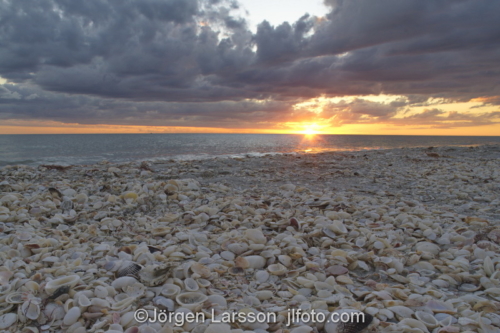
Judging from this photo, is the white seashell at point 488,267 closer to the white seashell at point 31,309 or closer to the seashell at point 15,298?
the white seashell at point 31,309

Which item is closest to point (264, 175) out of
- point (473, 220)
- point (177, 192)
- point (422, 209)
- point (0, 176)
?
point (177, 192)

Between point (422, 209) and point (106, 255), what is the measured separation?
468 cm

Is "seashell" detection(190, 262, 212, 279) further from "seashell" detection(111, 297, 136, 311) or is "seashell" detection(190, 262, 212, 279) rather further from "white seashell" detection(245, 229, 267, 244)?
"white seashell" detection(245, 229, 267, 244)

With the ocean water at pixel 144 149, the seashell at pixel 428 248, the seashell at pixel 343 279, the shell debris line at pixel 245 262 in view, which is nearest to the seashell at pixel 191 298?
the shell debris line at pixel 245 262

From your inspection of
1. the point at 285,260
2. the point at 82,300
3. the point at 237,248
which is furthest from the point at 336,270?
the point at 82,300

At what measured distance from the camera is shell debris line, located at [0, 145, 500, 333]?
6.72 feet

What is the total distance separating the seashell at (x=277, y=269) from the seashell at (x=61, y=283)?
66.1 inches

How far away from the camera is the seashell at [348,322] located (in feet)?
6.33

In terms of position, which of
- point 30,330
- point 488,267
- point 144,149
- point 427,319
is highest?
point 488,267

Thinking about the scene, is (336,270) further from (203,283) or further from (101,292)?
(101,292)

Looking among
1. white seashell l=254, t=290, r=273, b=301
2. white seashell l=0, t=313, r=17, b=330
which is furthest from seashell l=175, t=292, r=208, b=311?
white seashell l=0, t=313, r=17, b=330

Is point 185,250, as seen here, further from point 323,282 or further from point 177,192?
point 177,192

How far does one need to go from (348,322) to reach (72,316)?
75.9 inches

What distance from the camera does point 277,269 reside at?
2.78 metres
